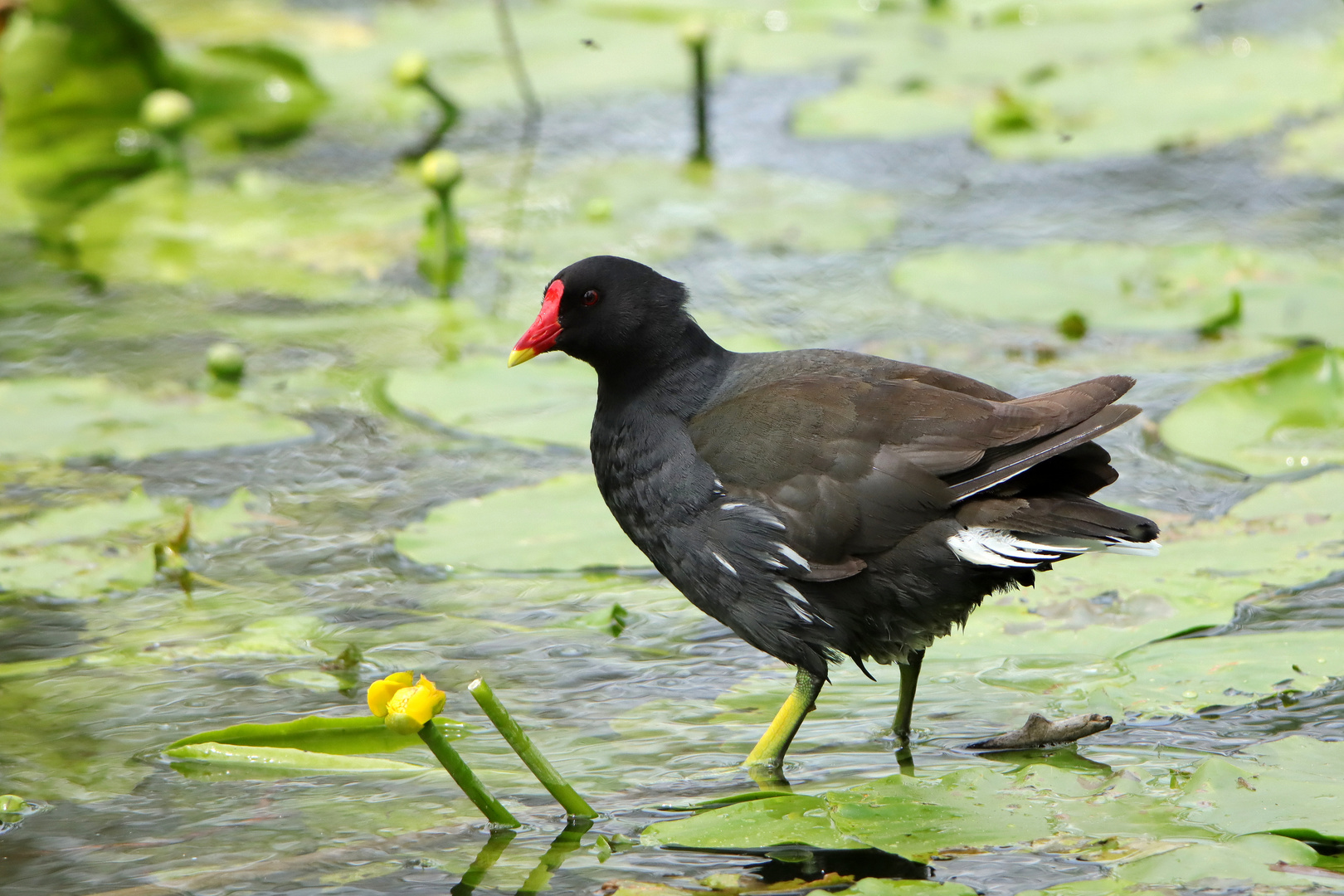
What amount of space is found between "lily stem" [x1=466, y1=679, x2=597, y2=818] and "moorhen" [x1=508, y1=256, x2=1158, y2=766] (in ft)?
1.24

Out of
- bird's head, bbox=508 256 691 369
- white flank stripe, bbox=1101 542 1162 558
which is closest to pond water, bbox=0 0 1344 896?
white flank stripe, bbox=1101 542 1162 558

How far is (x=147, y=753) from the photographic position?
116 inches

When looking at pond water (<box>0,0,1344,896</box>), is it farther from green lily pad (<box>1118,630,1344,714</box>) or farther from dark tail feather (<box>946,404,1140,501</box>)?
dark tail feather (<box>946,404,1140,501</box>)

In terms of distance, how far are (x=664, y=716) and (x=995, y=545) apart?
74cm

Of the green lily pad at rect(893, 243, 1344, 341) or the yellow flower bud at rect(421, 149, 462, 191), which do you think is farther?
the yellow flower bud at rect(421, 149, 462, 191)

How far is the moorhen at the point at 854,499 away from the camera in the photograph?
2773 millimetres

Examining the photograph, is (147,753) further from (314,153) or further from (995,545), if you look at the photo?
(314,153)

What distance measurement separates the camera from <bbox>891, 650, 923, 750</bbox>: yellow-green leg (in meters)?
2.94

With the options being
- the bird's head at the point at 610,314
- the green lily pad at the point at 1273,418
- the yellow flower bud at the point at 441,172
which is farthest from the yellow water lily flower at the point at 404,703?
the yellow flower bud at the point at 441,172

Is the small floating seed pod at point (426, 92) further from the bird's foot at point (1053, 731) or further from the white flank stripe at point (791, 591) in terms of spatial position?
the bird's foot at point (1053, 731)

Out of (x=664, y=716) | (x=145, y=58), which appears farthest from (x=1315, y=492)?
(x=145, y=58)

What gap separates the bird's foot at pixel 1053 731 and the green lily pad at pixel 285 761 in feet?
3.47

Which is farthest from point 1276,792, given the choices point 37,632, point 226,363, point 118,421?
point 226,363

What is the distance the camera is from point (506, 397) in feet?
14.3
